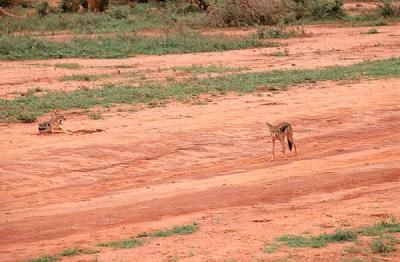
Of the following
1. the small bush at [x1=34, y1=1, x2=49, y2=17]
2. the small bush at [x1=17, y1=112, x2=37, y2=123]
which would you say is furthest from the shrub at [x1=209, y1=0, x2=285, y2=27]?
the small bush at [x1=17, y1=112, x2=37, y2=123]

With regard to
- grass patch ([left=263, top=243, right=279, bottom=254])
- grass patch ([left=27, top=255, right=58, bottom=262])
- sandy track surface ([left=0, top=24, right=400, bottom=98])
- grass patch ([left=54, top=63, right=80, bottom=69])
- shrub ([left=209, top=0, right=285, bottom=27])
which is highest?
shrub ([left=209, top=0, right=285, bottom=27])

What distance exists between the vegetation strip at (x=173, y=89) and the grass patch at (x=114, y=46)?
15.4ft

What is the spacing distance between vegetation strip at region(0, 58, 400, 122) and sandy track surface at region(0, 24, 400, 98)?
0.94 m

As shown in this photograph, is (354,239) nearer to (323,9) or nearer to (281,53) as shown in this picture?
(281,53)

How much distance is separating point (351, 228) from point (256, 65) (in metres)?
11.7

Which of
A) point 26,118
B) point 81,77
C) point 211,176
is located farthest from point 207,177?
point 81,77

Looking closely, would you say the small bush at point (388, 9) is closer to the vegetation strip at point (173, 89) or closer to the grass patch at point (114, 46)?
the grass patch at point (114, 46)

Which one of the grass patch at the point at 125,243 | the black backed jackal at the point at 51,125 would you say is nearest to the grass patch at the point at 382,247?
the grass patch at the point at 125,243

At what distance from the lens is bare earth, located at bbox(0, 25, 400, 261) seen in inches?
365

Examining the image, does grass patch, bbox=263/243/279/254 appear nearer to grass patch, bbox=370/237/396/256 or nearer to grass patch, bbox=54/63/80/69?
grass patch, bbox=370/237/396/256

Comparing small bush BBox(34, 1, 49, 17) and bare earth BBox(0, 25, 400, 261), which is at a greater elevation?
small bush BBox(34, 1, 49, 17)

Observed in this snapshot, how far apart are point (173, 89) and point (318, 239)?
8.67 metres

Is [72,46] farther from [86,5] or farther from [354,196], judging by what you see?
[354,196]

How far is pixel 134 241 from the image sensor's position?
9.06 m
